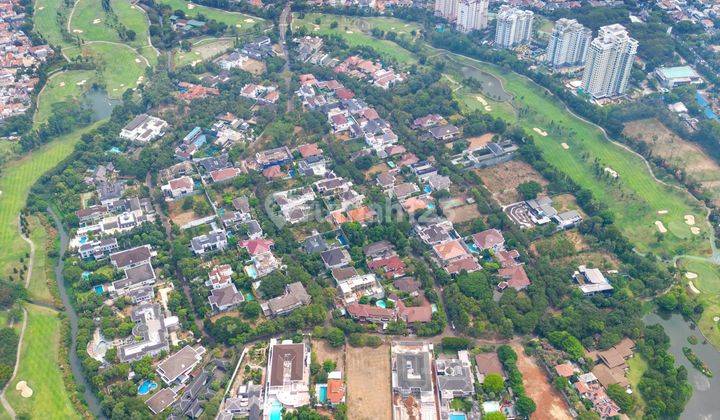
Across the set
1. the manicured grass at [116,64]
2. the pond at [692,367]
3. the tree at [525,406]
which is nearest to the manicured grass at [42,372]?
the tree at [525,406]

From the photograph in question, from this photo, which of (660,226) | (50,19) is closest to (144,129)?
(50,19)

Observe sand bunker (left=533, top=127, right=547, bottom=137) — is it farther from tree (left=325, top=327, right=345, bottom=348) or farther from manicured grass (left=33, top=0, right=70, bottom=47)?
manicured grass (left=33, top=0, right=70, bottom=47)

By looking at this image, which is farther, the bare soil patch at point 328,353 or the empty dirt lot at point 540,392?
the bare soil patch at point 328,353

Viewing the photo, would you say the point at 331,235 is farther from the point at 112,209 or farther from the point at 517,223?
the point at 112,209

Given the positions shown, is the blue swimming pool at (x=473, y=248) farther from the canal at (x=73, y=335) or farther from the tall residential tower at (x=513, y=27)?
the tall residential tower at (x=513, y=27)

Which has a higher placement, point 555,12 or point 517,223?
point 555,12

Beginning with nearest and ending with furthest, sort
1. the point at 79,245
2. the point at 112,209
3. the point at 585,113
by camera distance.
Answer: the point at 79,245 < the point at 112,209 < the point at 585,113

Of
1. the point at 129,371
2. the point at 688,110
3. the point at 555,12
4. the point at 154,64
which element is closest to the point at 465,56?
the point at 555,12
